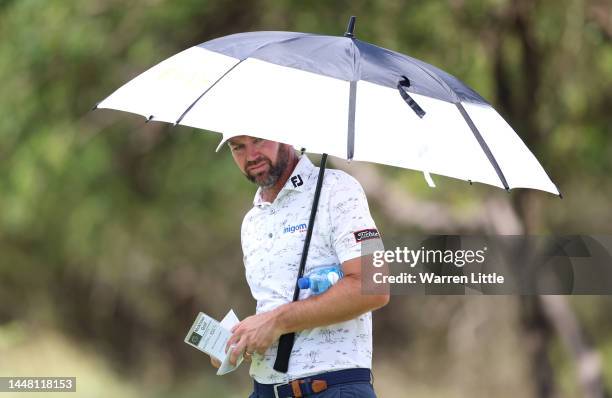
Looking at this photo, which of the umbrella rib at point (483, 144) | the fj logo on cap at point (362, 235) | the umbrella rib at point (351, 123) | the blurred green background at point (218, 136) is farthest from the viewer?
the blurred green background at point (218, 136)

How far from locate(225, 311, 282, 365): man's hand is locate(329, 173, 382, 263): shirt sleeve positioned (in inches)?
11.2

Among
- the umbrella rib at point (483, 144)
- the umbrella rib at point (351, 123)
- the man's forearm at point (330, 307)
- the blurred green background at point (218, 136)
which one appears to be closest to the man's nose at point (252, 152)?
the umbrella rib at point (351, 123)

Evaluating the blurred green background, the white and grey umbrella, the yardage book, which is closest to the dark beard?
the white and grey umbrella

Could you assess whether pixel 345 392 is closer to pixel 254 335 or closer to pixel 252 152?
pixel 254 335

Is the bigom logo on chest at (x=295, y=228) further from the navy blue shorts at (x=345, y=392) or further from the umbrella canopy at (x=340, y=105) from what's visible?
the navy blue shorts at (x=345, y=392)

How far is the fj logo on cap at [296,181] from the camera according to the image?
11.8ft

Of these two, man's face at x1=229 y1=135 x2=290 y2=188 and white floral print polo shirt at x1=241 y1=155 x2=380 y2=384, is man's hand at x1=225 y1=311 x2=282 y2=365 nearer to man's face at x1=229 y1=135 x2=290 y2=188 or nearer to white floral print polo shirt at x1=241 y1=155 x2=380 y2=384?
white floral print polo shirt at x1=241 y1=155 x2=380 y2=384

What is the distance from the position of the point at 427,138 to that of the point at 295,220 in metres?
0.47

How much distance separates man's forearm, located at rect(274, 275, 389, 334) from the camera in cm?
340

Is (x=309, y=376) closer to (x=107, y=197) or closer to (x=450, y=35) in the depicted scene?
(x=450, y=35)

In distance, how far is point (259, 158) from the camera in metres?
3.62

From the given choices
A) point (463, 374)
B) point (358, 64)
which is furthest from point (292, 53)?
point (463, 374)

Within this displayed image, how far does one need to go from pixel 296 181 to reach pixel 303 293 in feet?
1.15

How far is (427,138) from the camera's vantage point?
3.47m
